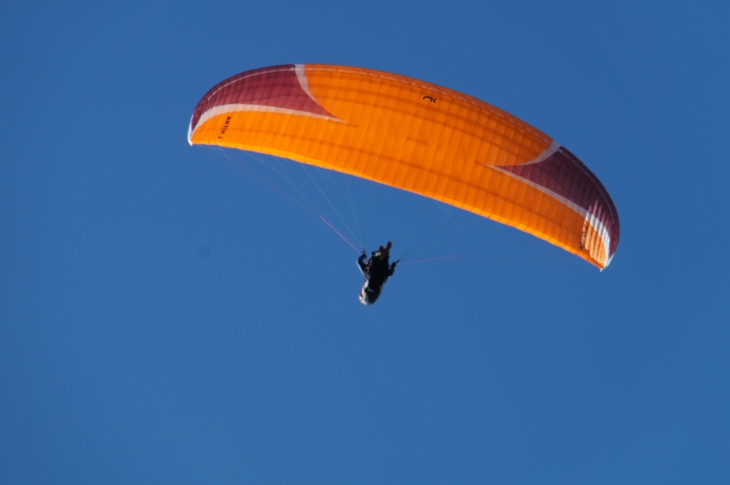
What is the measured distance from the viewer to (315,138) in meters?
19.1

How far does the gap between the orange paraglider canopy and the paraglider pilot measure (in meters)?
2.72

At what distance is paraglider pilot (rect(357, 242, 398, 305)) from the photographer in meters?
21.0

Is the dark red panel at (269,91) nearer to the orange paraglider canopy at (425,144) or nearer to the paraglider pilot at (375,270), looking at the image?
the orange paraglider canopy at (425,144)

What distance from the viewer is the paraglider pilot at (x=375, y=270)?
2095 cm

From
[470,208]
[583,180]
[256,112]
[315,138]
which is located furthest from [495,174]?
[256,112]

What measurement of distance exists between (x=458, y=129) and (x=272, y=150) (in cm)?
410

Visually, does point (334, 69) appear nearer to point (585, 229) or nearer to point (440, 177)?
point (440, 177)

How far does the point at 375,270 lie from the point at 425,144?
360 centimetres

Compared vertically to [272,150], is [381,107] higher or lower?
higher

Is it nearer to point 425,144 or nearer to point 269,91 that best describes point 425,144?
point 425,144

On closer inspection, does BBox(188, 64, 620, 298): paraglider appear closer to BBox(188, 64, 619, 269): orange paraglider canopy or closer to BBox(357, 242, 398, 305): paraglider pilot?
BBox(188, 64, 619, 269): orange paraglider canopy

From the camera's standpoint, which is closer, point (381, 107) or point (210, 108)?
point (381, 107)

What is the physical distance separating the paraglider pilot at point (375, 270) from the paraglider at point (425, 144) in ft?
8.97

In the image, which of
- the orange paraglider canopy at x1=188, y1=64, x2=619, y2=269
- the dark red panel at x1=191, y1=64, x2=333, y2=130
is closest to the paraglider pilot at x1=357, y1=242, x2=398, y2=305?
the orange paraglider canopy at x1=188, y1=64, x2=619, y2=269
